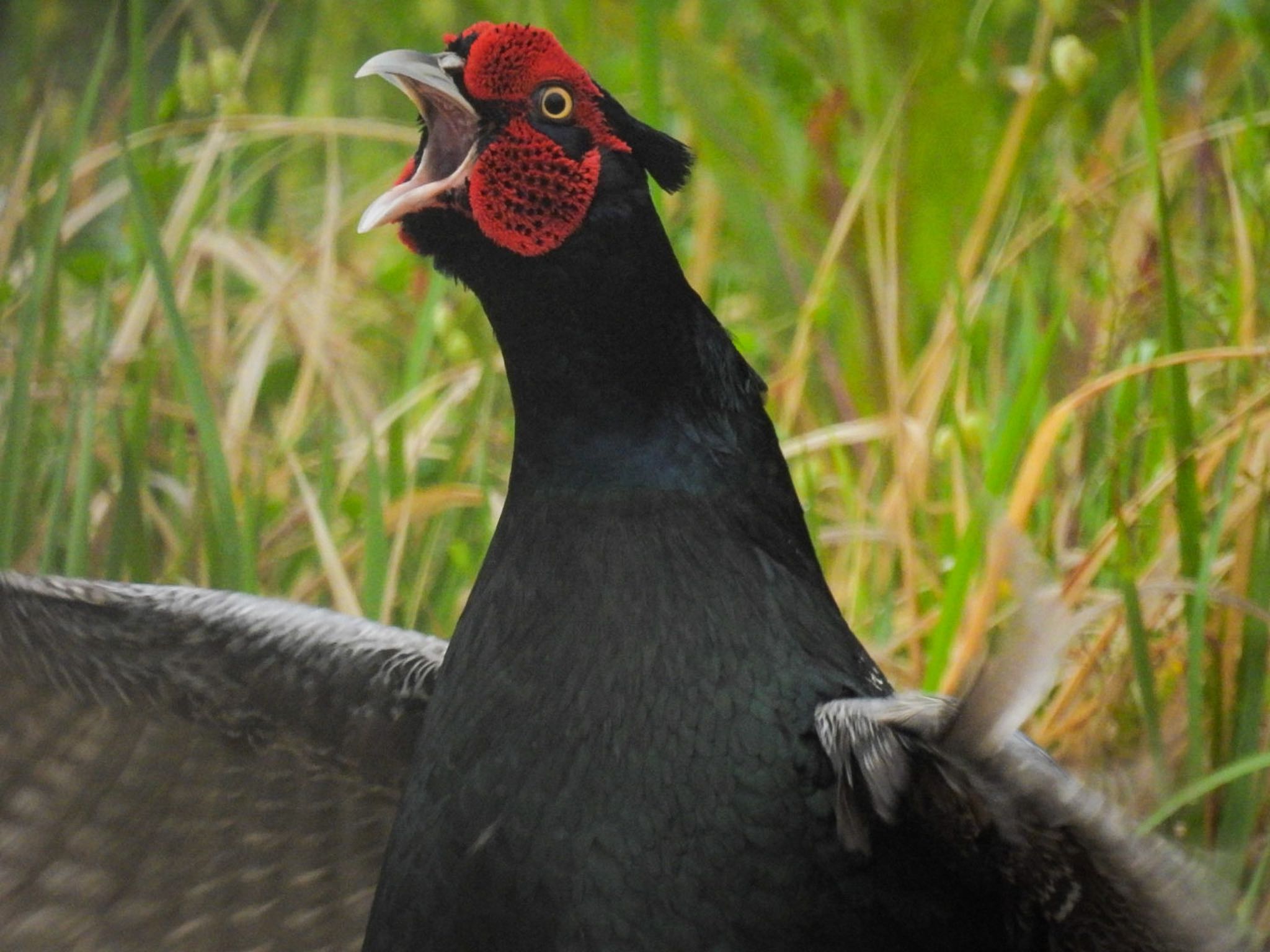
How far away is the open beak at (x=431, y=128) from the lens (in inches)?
54.7

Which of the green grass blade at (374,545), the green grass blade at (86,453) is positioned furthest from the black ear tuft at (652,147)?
the green grass blade at (86,453)

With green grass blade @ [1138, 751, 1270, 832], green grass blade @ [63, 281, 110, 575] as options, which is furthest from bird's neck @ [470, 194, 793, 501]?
green grass blade @ [63, 281, 110, 575]

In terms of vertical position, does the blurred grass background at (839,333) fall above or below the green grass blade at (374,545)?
above

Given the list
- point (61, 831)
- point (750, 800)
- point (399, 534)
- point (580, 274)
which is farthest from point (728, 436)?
point (399, 534)

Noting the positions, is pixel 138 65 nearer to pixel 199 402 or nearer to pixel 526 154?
pixel 199 402

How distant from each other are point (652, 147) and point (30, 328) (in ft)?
2.98

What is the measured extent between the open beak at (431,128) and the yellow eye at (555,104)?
0.06 metres

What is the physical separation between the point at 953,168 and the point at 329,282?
1.08 meters

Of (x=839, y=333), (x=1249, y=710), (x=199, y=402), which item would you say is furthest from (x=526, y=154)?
(x=839, y=333)

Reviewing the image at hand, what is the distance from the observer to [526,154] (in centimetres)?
140

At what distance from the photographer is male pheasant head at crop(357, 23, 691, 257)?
139 centimetres

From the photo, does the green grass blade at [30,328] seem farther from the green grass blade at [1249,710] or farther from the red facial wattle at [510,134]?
the green grass blade at [1249,710]

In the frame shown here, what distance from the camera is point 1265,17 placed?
8.55 feet

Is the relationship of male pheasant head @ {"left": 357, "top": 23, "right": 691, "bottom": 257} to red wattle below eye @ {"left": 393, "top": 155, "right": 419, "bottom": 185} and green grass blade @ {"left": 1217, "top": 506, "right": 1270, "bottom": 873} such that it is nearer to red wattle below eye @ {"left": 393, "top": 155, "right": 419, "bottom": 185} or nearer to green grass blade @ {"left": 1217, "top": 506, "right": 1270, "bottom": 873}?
red wattle below eye @ {"left": 393, "top": 155, "right": 419, "bottom": 185}
